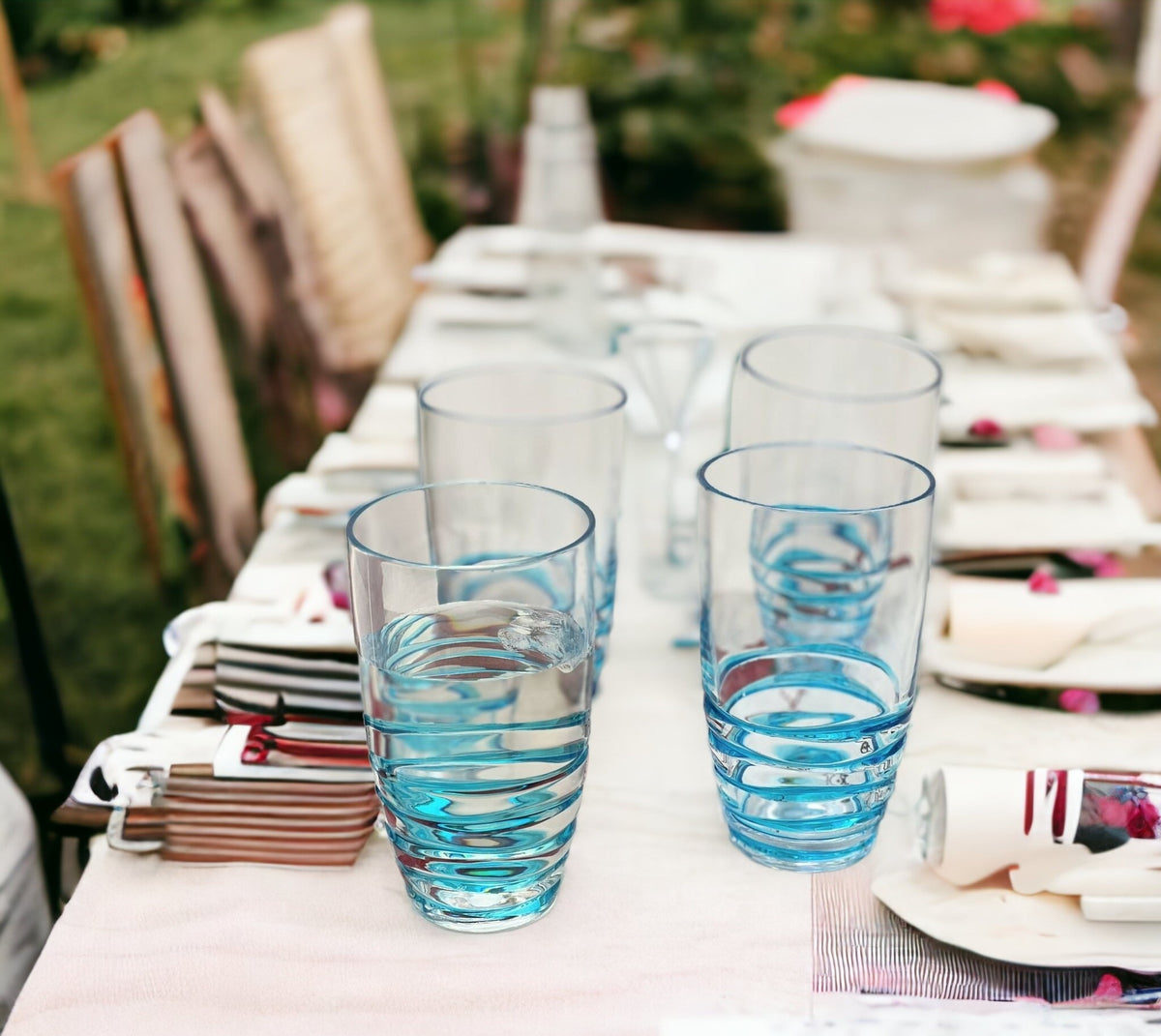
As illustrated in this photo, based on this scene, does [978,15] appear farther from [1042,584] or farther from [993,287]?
[1042,584]

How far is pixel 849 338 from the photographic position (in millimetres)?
959

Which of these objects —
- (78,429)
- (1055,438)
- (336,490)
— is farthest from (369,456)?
(78,429)

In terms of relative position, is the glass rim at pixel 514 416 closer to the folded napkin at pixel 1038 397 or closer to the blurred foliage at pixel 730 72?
the folded napkin at pixel 1038 397

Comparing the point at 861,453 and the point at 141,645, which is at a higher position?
the point at 861,453

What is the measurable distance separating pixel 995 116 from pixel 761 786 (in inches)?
79.2

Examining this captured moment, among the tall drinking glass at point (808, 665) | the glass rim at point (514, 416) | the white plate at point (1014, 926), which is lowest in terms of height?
the white plate at point (1014, 926)

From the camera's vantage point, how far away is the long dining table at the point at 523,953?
0.60 meters

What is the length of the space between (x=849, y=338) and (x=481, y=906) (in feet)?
1.74

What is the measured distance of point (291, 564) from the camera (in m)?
0.99

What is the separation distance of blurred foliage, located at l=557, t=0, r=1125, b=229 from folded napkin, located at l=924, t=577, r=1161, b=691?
3.73 meters

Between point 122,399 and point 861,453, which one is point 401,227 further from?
point 861,453

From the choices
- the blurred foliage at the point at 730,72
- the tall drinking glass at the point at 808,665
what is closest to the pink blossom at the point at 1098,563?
the tall drinking glass at the point at 808,665

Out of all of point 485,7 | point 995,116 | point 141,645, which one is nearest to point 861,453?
point 995,116

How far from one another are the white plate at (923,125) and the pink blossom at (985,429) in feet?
3.69
